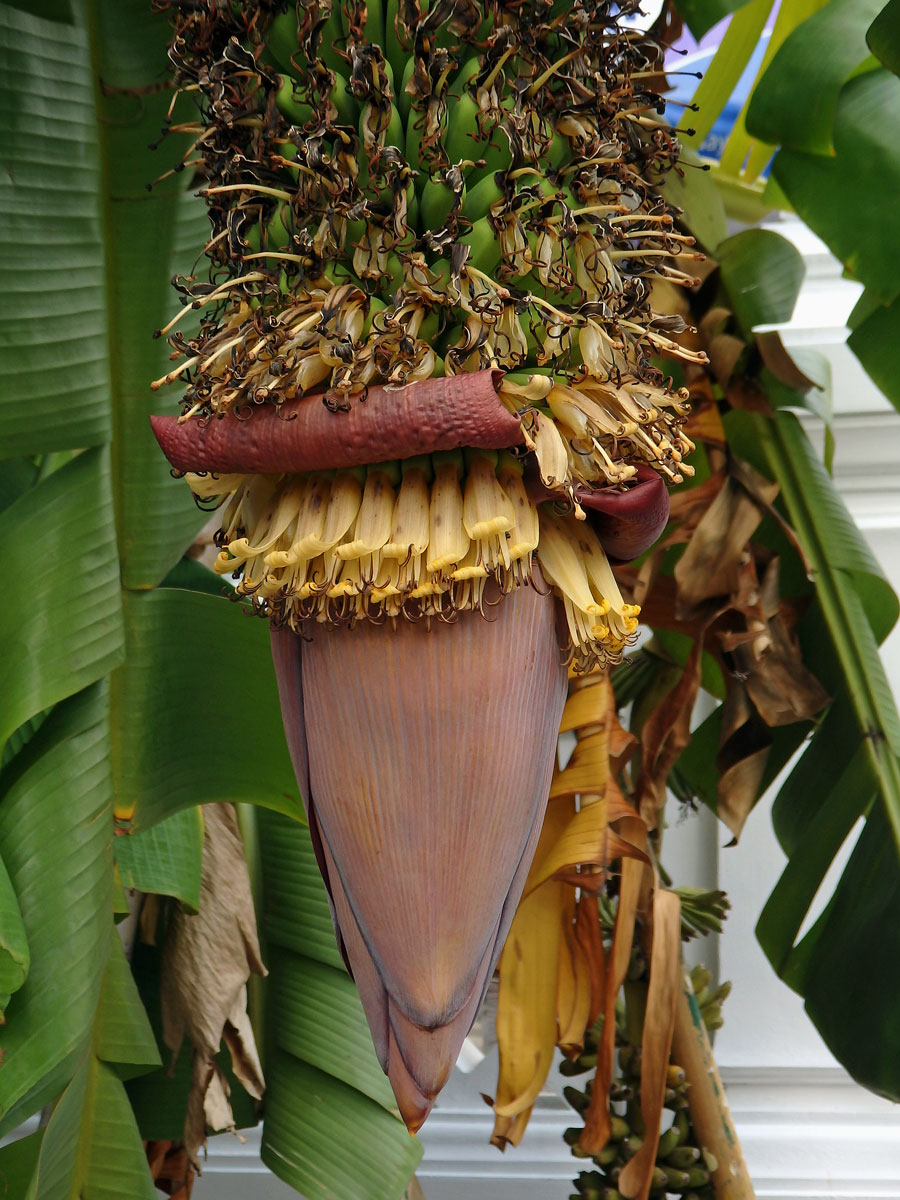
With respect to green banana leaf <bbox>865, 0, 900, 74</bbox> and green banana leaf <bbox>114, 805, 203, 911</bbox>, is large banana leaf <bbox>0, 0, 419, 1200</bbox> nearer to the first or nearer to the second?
green banana leaf <bbox>114, 805, 203, 911</bbox>

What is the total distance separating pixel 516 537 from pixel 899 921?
479 millimetres

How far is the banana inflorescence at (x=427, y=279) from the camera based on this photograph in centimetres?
24

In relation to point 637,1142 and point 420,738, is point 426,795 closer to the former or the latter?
point 420,738

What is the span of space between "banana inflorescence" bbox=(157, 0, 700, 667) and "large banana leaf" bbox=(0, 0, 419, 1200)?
0.55ft

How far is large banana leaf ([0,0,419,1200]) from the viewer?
408 mm

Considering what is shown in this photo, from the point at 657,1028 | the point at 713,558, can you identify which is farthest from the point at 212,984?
the point at 713,558

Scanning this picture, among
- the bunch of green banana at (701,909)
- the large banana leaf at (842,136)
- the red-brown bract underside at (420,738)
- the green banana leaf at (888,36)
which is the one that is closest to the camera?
the red-brown bract underside at (420,738)

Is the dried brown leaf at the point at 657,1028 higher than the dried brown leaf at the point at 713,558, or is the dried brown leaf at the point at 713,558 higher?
the dried brown leaf at the point at 713,558

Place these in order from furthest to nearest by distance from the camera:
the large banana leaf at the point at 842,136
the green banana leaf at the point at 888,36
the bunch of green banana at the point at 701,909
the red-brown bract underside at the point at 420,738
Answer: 1. the bunch of green banana at the point at 701,909
2. the large banana leaf at the point at 842,136
3. the green banana leaf at the point at 888,36
4. the red-brown bract underside at the point at 420,738

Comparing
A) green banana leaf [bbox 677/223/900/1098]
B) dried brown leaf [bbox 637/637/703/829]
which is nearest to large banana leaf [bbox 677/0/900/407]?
green banana leaf [bbox 677/223/900/1098]

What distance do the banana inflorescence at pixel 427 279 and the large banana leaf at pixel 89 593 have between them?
0.55 feet

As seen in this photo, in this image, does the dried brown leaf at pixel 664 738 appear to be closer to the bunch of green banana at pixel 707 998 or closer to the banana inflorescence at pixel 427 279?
the bunch of green banana at pixel 707 998

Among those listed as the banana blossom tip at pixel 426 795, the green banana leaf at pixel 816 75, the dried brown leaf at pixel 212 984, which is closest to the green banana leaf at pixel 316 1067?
the dried brown leaf at pixel 212 984

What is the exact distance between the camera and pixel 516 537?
0.24 metres
